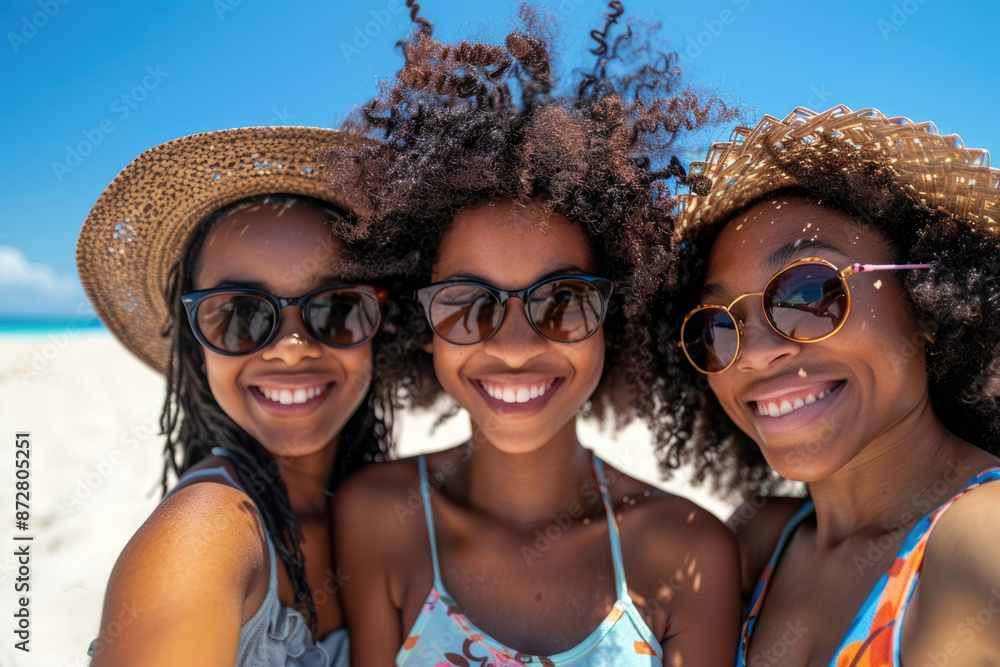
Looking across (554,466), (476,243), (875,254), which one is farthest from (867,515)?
(476,243)

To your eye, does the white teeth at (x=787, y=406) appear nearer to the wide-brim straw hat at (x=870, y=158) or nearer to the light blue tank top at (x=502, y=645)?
the wide-brim straw hat at (x=870, y=158)

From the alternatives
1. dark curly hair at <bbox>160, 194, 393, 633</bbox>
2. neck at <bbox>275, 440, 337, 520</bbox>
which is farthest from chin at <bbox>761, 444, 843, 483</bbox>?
neck at <bbox>275, 440, 337, 520</bbox>

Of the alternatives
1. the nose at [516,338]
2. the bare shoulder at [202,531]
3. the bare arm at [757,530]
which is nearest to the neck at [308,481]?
the bare shoulder at [202,531]

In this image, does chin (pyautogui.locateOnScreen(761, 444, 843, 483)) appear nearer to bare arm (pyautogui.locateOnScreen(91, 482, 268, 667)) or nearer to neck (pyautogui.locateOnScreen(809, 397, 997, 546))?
neck (pyautogui.locateOnScreen(809, 397, 997, 546))

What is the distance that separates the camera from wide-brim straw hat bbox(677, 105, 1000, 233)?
2133 mm

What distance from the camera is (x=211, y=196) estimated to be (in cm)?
273

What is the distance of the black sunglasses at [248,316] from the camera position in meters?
2.50

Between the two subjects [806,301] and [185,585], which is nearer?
[185,585]

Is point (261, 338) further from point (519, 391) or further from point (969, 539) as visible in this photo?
point (969, 539)

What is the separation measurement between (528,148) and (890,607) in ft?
6.34

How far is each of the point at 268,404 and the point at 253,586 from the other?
749 millimetres

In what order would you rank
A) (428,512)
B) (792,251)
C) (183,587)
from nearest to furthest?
(183,587) → (792,251) → (428,512)

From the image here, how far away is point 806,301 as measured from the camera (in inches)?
85.9

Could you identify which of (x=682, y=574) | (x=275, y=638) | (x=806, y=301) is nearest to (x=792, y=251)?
(x=806, y=301)
